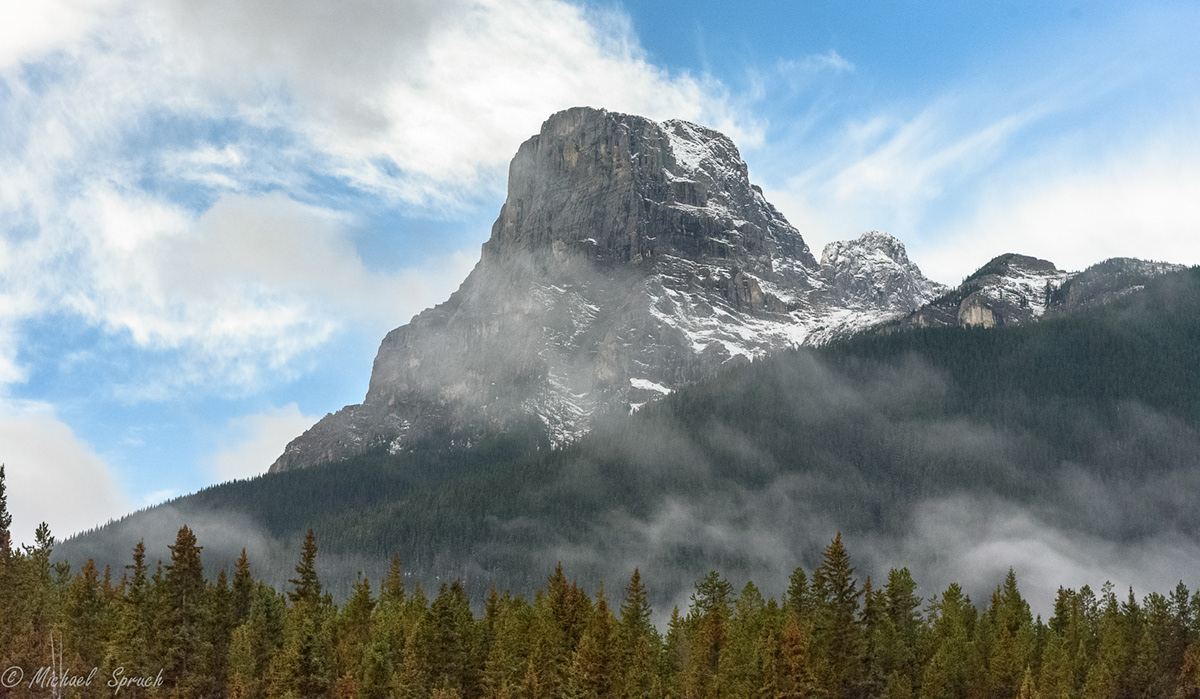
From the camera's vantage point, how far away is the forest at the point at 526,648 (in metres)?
73.5

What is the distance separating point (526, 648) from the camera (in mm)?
84000

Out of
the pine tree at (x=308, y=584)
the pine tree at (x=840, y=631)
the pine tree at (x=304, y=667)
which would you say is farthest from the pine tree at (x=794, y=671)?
the pine tree at (x=308, y=584)

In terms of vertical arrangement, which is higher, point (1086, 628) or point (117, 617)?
point (117, 617)

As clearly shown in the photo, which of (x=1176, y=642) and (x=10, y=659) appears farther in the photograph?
(x=1176, y=642)

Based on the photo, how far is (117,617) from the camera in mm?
83562

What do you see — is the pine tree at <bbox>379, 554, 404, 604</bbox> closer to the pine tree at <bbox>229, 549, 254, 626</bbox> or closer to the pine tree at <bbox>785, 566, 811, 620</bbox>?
the pine tree at <bbox>229, 549, 254, 626</bbox>

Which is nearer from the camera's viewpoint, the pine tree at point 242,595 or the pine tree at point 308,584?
the pine tree at point 242,595

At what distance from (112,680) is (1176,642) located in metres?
74.5

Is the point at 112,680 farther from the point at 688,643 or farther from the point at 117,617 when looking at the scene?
the point at 688,643

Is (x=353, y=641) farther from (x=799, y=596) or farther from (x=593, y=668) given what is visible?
(x=799, y=596)

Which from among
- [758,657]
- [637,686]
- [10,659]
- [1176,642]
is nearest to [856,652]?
[758,657]

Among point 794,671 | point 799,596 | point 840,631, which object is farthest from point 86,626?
point 799,596

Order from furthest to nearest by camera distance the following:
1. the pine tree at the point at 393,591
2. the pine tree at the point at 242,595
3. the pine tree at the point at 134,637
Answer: the pine tree at the point at 393,591 → the pine tree at the point at 242,595 → the pine tree at the point at 134,637

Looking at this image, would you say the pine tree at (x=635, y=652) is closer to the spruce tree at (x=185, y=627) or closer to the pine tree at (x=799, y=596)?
the pine tree at (x=799, y=596)
